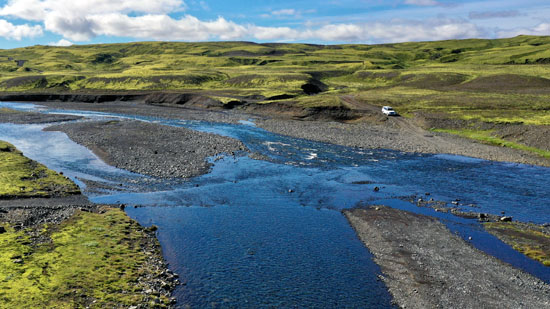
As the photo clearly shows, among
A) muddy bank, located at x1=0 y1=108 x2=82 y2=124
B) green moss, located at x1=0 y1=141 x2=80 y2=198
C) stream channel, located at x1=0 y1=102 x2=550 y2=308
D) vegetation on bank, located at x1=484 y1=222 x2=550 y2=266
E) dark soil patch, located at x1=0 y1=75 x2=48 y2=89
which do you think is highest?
dark soil patch, located at x1=0 y1=75 x2=48 y2=89

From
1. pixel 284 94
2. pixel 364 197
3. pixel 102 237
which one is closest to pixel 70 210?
pixel 102 237

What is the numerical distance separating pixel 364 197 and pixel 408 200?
5389 mm

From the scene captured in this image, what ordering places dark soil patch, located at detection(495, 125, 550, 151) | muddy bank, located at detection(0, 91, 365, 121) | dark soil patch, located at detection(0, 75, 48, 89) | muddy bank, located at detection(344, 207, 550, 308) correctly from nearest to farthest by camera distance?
muddy bank, located at detection(344, 207, 550, 308) → dark soil patch, located at detection(495, 125, 550, 151) → muddy bank, located at detection(0, 91, 365, 121) → dark soil patch, located at detection(0, 75, 48, 89)

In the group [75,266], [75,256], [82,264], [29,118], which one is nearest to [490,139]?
[82,264]

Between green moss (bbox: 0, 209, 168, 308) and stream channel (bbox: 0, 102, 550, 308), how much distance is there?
3270 mm

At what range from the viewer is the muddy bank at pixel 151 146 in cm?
5822

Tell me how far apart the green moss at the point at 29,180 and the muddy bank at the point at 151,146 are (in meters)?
10.0

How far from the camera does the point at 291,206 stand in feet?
147

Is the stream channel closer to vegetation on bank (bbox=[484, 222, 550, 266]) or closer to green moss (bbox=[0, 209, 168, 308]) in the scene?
vegetation on bank (bbox=[484, 222, 550, 266])

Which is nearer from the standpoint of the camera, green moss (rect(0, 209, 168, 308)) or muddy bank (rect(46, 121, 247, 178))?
green moss (rect(0, 209, 168, 308))

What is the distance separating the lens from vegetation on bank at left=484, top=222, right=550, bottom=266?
33.4 metres

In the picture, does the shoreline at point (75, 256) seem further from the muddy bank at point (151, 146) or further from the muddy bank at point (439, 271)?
the muddy bank at point (439, 271)

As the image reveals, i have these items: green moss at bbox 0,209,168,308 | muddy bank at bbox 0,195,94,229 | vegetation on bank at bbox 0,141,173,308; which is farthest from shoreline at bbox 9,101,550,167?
green moss at bbox 0,209,168,308

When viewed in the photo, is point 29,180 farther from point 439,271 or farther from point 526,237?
point 526,237
